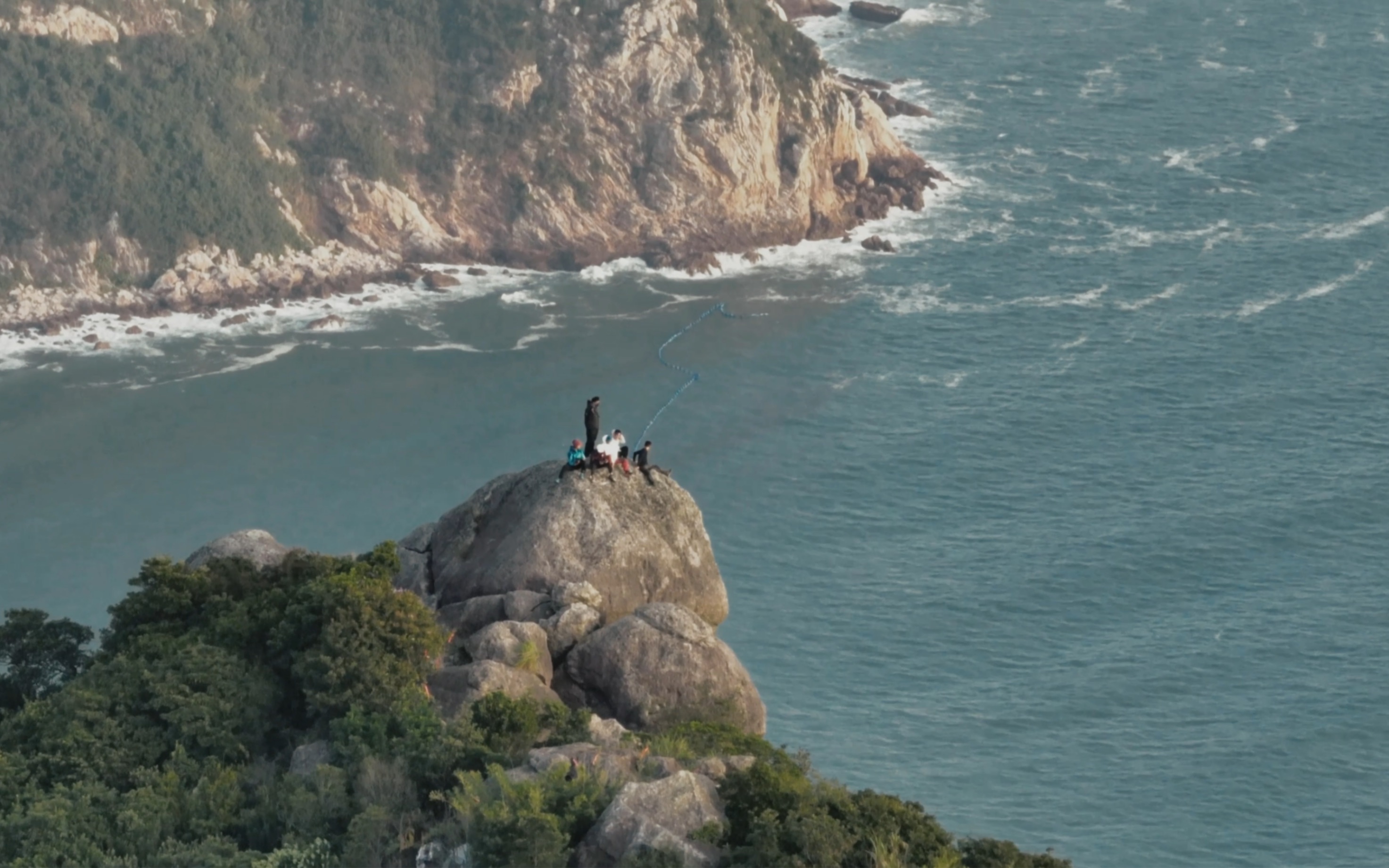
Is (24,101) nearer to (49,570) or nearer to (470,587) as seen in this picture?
(49,570)

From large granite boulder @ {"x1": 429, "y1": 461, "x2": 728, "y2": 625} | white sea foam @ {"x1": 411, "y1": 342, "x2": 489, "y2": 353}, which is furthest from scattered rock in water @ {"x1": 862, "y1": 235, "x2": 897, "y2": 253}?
large granite boulder @ {"x1": 429, "y1": 461, "x2": 728, "y2": 625}

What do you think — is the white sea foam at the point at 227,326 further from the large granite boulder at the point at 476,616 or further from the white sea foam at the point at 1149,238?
the large granite boulder at the point at 476,616

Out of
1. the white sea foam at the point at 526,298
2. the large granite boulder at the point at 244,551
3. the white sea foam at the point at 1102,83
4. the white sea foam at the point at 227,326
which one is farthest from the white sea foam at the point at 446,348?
the large granite boulder at the point at 244,551

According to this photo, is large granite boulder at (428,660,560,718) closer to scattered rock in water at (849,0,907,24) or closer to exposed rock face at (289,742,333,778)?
exposed rock face at (289,742,333,778)

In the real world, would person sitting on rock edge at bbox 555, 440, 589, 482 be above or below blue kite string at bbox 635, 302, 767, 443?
above

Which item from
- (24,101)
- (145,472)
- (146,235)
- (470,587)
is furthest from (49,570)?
(470,587)
